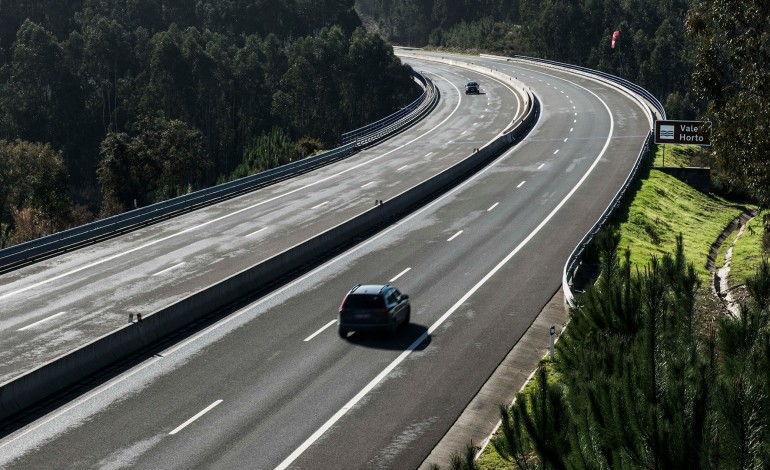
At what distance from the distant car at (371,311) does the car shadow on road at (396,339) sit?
10.0 inches

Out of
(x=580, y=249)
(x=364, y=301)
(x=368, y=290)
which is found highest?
(x=368, y=290)

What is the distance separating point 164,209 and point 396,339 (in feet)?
70.3

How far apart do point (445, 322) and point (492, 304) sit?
2.51 m

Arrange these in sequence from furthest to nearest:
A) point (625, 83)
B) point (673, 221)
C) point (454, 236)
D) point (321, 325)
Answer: point (625, 83) < point (673, 221) < point (454, 236) < point (321, 325)

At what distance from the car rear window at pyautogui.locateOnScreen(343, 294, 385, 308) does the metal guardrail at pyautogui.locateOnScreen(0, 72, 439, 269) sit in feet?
49.6

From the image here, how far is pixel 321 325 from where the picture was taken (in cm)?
2955

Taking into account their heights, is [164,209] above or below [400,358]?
above

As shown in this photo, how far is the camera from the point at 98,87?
124 m

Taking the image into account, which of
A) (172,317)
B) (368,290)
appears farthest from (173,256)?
(368,290)

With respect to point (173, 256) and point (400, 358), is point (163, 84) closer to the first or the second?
point (173, 256)

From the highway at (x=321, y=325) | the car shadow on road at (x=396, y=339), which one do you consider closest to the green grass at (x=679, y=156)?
the highway at (x=321, y=325)

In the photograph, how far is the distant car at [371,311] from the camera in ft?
90.3

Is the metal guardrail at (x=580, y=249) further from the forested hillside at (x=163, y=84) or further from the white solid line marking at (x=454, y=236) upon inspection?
the forested hillside at (x=163, y=84)

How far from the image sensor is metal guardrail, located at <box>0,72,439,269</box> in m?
37.9
